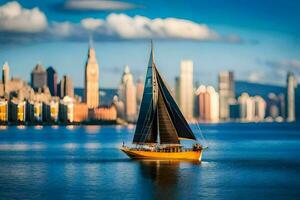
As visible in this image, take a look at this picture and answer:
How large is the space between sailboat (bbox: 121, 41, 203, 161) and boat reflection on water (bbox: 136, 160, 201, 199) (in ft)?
3.33

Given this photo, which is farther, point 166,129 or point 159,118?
point 159,118

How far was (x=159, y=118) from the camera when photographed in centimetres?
9081

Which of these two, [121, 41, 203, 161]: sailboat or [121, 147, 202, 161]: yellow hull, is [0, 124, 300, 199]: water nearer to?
[121, 147, 202, 161]: yellow hull

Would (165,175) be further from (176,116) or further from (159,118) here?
(176,116)

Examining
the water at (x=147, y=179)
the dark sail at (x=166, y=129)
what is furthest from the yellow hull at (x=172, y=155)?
the dark sail at (x=166, y=129)

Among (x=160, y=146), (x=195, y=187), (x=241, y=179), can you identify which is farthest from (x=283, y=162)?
(x=195, y=187)

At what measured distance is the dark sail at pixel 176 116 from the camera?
90500mm

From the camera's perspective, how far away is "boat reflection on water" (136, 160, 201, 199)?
62.8m

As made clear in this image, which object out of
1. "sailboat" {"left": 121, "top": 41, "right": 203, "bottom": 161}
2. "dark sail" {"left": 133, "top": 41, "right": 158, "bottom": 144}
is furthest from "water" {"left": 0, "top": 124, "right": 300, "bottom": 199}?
"dark sail" {"left": 133, "top": 41, "right": 158, "bottom": 144}

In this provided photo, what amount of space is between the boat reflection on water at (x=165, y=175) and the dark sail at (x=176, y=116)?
3588 mm

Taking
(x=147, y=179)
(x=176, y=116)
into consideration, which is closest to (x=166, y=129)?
(x=176, y=116)

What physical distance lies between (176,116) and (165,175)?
53.3 ft

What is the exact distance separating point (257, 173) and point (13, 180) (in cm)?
2716

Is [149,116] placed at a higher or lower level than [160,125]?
higher
